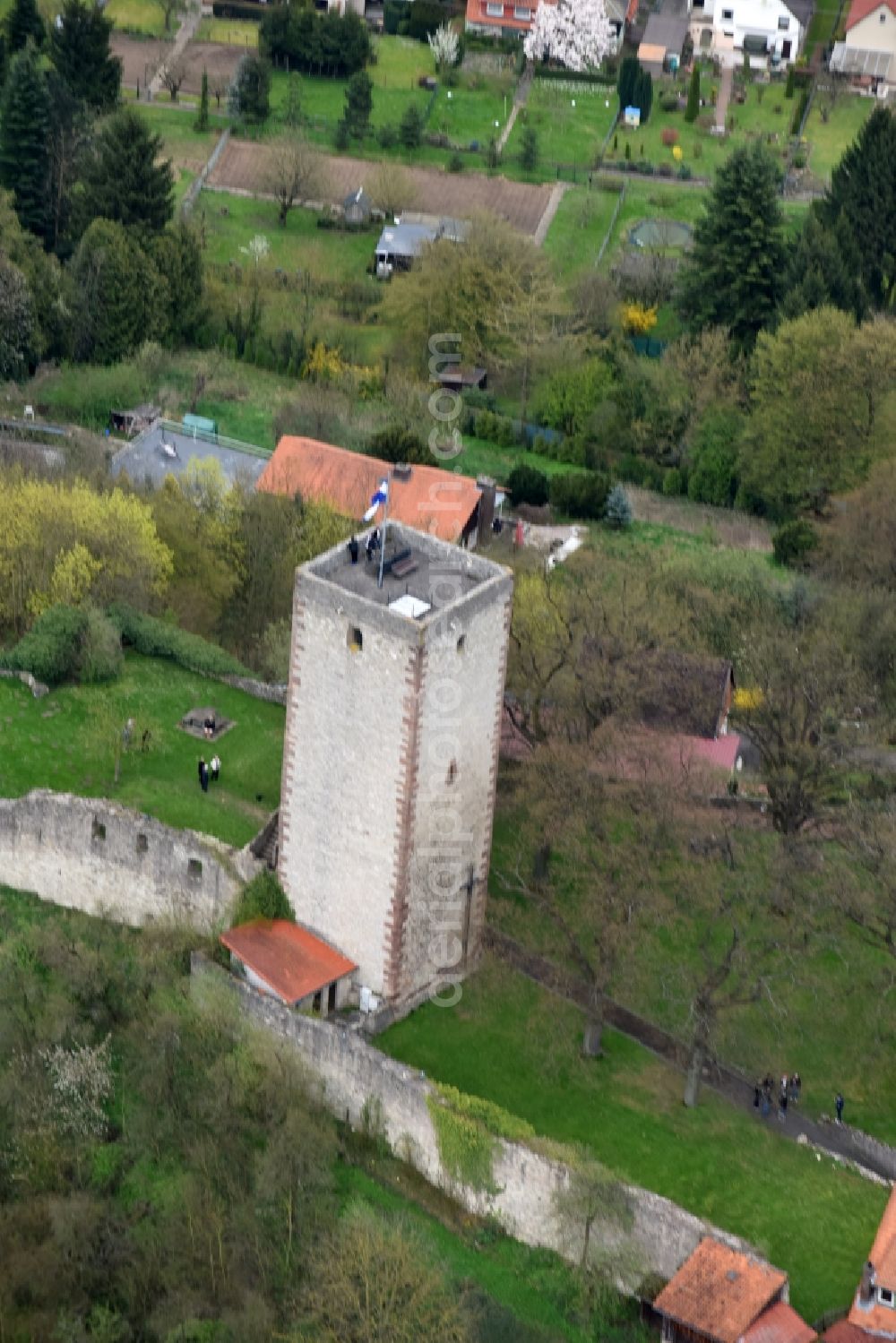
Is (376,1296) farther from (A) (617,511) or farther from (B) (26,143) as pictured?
(B) (26,143)

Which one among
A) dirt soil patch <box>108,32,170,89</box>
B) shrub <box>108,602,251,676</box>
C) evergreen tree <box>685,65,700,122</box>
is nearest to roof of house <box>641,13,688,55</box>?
evergreen tree <box>685,65,700,122</box>

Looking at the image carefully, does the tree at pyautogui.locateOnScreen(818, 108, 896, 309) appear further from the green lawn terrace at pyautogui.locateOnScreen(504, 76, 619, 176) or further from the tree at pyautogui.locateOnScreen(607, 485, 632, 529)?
the green lawn terrace at pyautogui.locateOnScreen(504, 76, 619, 176)

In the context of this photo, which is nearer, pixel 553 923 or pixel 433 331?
pixel 553 923

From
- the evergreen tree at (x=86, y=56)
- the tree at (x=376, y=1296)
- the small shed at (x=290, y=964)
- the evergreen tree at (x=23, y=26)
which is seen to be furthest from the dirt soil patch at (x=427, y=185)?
the tree at (x=376, y=1296)

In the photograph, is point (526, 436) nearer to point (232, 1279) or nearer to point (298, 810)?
point (298, 810)

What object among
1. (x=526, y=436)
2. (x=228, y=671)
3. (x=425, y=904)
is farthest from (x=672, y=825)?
(x=526, y=436)
